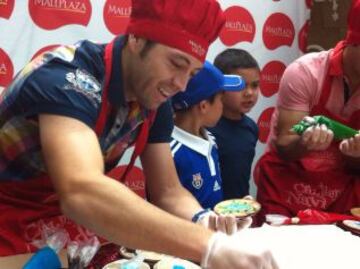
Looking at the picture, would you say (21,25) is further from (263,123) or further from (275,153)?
(263,123)

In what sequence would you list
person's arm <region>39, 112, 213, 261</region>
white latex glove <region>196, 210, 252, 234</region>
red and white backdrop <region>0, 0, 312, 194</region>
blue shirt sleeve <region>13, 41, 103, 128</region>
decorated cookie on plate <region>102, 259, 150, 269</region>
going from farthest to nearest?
red and white backdrop <region>0, 0, 312, 194</region> → white latex glove <region>196, 210, 252, 234</region> → decorated cookie on plate <region>102, 259, 150, 269</region> → blue shirt sleeve <region>13, 41, 103, 128</region> → person's arm <region>39, 112, 213, 261</region>

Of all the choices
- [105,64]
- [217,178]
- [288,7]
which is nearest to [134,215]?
[105,64]

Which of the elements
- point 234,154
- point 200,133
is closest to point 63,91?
point 200,133

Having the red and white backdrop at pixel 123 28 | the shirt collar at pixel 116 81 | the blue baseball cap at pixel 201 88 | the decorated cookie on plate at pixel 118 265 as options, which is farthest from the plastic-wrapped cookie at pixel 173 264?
the red and white backdrop at pixel 123 28

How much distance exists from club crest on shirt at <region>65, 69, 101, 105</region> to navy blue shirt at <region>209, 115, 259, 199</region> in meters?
1.08

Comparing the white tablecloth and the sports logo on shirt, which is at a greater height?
the white tablecloth

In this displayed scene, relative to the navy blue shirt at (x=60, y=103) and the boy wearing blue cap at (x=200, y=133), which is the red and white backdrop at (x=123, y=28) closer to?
the boy wearing blue cap at (x=200, y=133)

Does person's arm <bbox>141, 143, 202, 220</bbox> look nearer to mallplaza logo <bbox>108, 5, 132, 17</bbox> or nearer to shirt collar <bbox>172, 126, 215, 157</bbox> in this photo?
shirt collar <bbox>172, 126, 215, 157</bbox>

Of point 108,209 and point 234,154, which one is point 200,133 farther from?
point 108,209

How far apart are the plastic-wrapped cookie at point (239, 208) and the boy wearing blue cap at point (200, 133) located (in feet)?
0.85

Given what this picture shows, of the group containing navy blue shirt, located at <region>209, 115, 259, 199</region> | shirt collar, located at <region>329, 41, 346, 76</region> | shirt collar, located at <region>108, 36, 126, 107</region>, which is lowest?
navy blue shirt, located at <region>209, 115, 259, 199</region>

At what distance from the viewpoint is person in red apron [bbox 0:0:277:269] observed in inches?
30.7

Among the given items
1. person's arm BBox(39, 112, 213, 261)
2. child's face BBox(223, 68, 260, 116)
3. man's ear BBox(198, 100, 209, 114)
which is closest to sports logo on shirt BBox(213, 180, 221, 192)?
man's ear BBox(198, 100, 209, 114)

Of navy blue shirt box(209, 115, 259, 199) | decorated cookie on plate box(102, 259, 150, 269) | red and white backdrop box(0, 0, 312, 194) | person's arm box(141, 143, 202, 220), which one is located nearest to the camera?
decorated cookie on plate box(102, 259, 150, 269)
